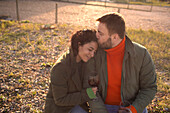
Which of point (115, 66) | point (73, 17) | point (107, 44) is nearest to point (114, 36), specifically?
point (107, 44)

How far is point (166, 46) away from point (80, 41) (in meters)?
6.61

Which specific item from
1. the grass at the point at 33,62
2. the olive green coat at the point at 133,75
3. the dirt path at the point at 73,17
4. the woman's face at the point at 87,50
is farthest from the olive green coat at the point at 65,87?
the dirt path at the point at 73,17

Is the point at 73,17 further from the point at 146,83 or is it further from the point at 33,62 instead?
the point at 146,83

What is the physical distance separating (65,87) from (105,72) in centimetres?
63

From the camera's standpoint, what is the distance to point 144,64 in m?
2.51

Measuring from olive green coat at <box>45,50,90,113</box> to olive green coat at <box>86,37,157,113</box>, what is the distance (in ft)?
0.77

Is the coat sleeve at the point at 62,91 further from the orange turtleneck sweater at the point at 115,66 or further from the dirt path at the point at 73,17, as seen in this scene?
the dirt path at the point at 73,17

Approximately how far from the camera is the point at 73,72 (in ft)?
7.86

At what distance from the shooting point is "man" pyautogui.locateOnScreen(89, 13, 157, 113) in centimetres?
245

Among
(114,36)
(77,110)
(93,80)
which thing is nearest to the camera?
(93,80)

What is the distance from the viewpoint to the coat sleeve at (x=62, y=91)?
2.29 m

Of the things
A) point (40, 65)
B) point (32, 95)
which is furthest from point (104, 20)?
point (40, 65)

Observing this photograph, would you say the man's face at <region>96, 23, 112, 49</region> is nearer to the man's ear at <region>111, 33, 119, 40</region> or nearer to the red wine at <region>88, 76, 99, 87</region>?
the man's ear at <region>111, 33, 119, 40</region>

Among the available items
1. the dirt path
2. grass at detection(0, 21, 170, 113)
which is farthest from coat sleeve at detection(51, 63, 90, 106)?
the dirt path
